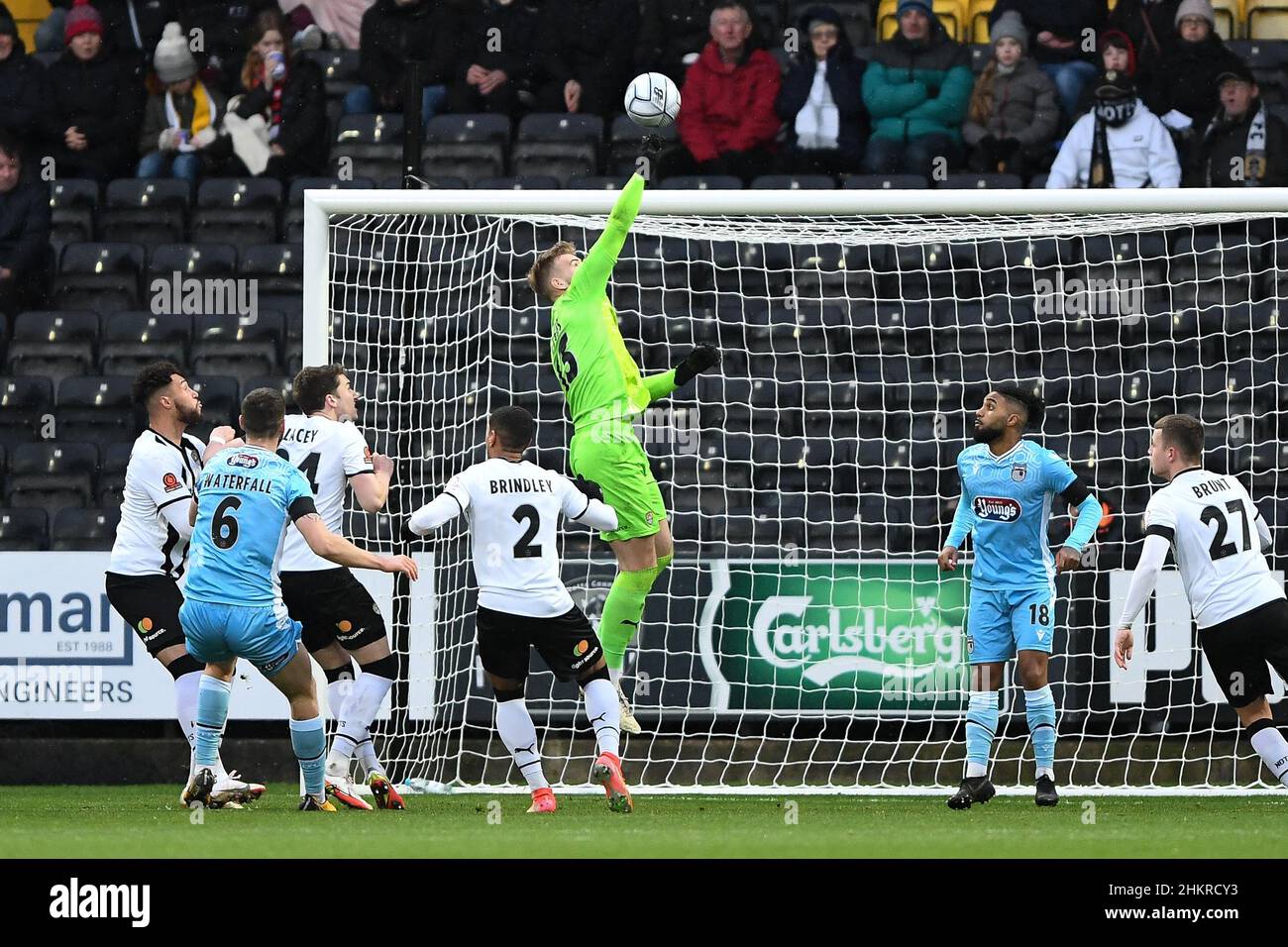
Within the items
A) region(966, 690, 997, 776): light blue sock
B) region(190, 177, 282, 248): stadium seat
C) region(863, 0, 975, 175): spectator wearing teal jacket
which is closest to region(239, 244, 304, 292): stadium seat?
region(190, 177, 282, 248): stadium seat

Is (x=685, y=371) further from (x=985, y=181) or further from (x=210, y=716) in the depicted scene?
(x=985, y=181)

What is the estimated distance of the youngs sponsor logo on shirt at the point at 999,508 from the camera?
8.80 m

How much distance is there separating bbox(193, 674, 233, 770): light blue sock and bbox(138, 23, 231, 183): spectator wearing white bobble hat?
737 cm

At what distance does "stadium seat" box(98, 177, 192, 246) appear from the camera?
14.3 metres

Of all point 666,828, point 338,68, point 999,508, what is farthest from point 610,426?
point 338,68

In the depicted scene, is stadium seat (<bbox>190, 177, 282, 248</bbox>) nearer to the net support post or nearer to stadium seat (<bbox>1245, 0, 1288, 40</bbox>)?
the net support post

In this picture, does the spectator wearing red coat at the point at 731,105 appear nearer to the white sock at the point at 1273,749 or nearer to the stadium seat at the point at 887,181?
Answer: the stadium seat at the point at 887,181

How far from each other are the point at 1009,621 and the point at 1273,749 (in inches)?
52.0

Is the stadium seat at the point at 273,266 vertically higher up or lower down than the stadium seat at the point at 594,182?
lower down

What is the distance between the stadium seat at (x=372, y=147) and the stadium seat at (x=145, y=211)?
1283 millimetres

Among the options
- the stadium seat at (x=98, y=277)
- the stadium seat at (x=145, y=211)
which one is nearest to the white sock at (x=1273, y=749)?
the stadium seat at (x=98, y=277)

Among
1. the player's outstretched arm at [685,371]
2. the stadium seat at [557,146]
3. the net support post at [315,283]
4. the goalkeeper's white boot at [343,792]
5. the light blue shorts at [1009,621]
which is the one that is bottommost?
the goalkeeper's white boot at [343,792]

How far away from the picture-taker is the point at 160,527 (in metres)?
8.93

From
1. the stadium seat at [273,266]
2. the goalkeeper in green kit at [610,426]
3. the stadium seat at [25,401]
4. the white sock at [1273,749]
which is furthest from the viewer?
the stadium seat at [273,266]
